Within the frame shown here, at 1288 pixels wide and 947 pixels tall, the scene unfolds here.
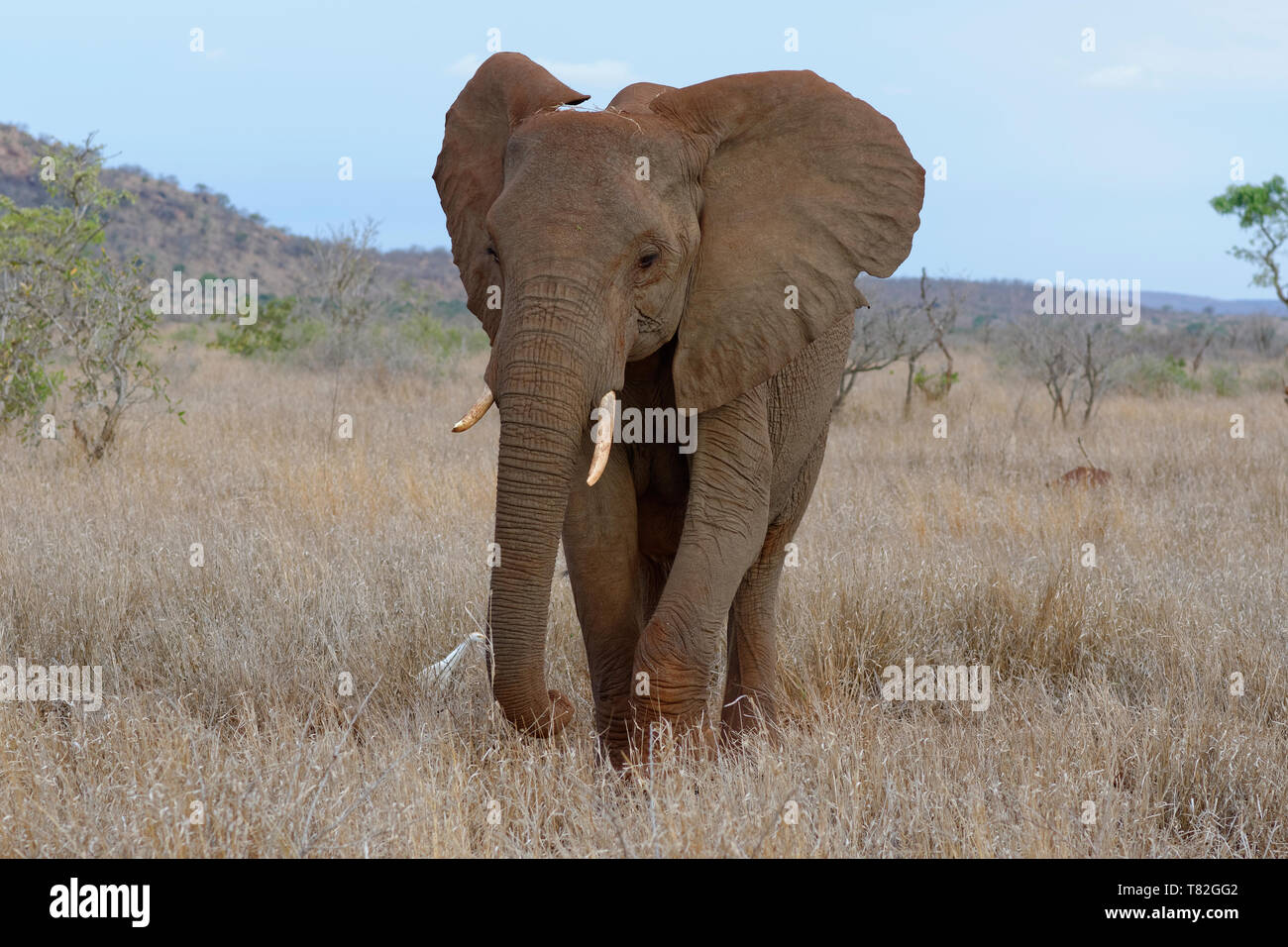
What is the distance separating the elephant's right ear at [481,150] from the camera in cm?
397

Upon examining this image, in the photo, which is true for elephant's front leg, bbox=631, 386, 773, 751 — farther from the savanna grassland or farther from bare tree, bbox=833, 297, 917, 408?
bare tree, bbox=833, 297, 917, 408

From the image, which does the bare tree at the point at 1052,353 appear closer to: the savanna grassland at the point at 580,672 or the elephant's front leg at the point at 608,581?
Answer: the savanna grassland at the point at 580,672

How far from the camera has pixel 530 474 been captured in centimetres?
345

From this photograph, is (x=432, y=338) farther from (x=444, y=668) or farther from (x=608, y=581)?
(x=608, y=581)

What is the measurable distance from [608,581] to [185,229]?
64.4 meters

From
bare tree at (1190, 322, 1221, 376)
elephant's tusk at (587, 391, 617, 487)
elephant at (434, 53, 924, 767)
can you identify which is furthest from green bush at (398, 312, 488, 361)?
elephant's tusk at (587, 391, 617, 487)

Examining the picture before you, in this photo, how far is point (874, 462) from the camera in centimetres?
1122

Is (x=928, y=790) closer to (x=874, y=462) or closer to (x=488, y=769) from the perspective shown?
(x=488, y=769)

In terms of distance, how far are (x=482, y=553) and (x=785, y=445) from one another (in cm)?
262

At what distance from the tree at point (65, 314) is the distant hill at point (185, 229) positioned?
4511cm

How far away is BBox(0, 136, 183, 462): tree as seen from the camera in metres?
10.1
